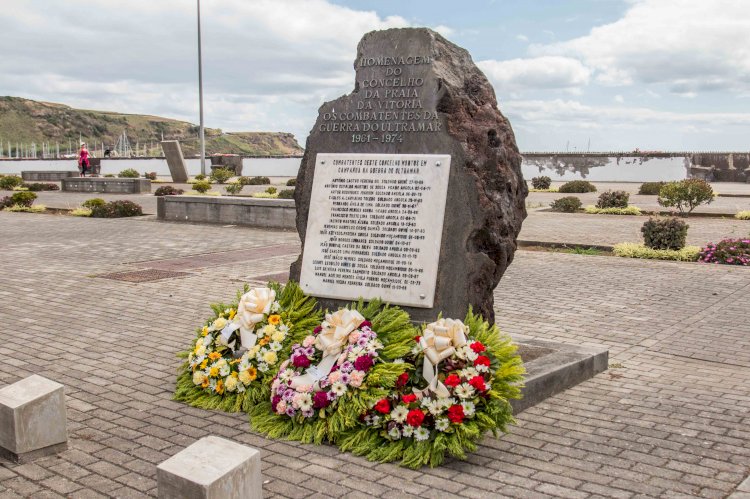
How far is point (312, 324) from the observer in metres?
6.32

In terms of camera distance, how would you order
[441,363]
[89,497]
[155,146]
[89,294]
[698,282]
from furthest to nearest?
[155,146], [698,282], [89,294], [441,363], [89,497]

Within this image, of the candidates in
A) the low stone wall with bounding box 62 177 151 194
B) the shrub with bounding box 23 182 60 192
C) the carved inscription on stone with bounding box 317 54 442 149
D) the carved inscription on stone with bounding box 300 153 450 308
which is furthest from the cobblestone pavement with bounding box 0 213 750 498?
the shrub with bounding box 23 182 60 192

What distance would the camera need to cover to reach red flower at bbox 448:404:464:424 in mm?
4910

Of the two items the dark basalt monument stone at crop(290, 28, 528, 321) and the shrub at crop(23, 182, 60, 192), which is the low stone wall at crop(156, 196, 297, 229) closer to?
the dark basalt monument stone at crop(290, 28, 528, 321)

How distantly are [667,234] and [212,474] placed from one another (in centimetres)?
1204

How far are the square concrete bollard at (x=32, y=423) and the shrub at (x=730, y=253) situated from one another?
451 inches

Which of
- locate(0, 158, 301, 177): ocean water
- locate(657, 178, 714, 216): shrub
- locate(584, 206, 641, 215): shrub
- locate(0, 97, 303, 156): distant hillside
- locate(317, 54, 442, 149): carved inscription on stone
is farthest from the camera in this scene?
locate(0, 97, 303, 156): distant hillside

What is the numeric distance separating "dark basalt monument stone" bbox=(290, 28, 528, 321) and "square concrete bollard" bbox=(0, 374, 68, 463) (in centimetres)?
237

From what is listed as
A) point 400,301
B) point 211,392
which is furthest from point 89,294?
point 400,301

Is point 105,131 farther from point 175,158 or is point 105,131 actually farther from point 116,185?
point 116,185

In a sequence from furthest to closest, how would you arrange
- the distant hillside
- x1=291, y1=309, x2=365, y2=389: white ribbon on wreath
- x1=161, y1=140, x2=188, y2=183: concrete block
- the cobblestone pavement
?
the distant hillside
x1=161, y1=140, x2=188, y2=183: concrete block
x1=291, y1=309, x2=365, y2=389: white ribbon on wreath
the cobblestone pavement

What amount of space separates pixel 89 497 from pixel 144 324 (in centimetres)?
439

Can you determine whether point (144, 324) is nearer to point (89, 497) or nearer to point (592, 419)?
point (89, 497)

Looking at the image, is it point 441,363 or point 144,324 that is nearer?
point 441,363
